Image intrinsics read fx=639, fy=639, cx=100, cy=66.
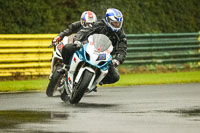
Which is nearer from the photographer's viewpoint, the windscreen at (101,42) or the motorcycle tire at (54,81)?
the windscreen at (101,42)

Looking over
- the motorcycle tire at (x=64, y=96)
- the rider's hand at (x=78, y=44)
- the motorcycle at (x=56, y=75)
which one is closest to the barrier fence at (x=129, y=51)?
the motorcycle at (x=56, y=75)

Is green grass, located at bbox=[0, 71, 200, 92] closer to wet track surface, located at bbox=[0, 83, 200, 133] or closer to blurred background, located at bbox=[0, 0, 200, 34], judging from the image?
wet track surface, located at bbox=[0, 83, 200, 133]

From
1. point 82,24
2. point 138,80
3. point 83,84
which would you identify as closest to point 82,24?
point 82,24

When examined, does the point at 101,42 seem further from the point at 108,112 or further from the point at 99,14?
the point at 99,14

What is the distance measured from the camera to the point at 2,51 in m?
17.7

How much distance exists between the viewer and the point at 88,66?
1102cm

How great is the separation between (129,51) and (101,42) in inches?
369

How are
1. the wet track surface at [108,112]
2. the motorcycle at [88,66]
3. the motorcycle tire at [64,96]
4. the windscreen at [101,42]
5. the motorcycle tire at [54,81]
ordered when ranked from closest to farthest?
the wet track surface at [108,112] → the motorcycle at [88,66] → the windscreen at [101,42] → the motorcycle tire at [64,96] → the motorcycle tire at [54,81]

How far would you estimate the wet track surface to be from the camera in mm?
8289

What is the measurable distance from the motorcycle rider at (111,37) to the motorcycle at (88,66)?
21cm

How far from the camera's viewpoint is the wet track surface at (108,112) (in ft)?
27.2

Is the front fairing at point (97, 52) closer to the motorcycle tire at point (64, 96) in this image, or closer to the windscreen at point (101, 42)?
the windscreen at point (101, 42)

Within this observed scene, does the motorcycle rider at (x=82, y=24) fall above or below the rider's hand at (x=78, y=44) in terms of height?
below

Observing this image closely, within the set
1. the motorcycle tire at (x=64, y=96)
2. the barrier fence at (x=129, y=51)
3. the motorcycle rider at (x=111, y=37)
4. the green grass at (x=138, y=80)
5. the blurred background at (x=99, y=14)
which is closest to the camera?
the motorcycle rider at (x=111, y=37)
